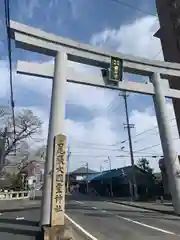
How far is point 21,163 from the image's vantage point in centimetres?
4931

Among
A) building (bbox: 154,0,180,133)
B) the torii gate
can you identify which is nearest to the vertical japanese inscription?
the torii gate

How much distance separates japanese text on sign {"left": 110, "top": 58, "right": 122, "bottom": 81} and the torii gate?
0.61 feet

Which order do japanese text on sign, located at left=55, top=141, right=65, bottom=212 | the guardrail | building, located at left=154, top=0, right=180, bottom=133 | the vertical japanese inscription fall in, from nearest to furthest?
the vertical japanese inscription
japanese text on sign, located at left=55, top=141, right=65, bottom=212
building, located at left=154, top=0, right=180, bottom=133
the guardrail

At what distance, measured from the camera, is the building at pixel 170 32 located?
28.3 meters

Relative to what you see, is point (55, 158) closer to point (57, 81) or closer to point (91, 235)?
point (91, 235)

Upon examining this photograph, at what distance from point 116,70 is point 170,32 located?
17.5 metres

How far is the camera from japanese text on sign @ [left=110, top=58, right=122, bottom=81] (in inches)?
618

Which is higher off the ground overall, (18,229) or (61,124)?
(61,124)

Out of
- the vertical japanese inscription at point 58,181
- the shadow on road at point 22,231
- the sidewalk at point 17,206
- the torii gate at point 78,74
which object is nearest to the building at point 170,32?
the torii gate at point 78,74

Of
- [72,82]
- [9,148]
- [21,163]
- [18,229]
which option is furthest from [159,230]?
[21,163]

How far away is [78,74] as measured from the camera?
49.7 ft

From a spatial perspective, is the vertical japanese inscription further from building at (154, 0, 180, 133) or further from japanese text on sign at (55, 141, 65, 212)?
building at (154, 0, 180, 133)

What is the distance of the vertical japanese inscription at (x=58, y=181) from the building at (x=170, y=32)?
2009cm

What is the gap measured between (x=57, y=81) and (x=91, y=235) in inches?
299
